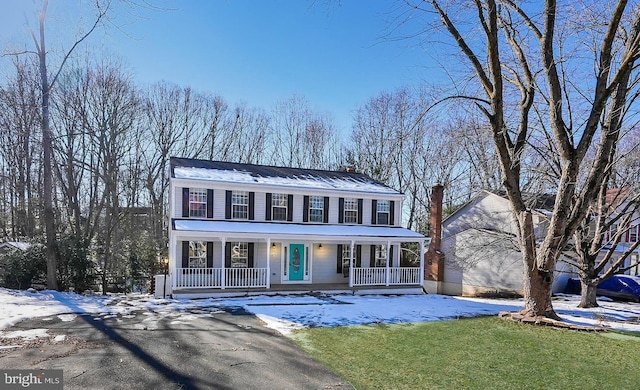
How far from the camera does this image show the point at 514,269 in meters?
19.1

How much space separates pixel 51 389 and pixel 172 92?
1095 inches

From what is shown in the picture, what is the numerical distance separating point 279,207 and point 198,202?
3499 millimetres

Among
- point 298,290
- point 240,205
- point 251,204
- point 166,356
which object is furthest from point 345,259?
point 166,356

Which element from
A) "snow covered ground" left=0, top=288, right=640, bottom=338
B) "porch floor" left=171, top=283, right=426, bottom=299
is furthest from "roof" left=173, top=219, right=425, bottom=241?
"snow covered ground" left=0, top=288, right=640, bottom=338

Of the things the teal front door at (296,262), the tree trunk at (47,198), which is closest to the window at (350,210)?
the teal front door at (296,262)

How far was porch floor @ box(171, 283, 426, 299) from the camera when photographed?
47.4ft

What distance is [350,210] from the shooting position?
18.7 m

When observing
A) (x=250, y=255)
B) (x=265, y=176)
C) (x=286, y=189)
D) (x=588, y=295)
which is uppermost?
(x=265, y=176)

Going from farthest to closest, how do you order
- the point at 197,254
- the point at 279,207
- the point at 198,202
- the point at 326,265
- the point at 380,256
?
the point at 380,256, the point at 326,265, the point at 279,207, the point at 198,202, the point at 197,254

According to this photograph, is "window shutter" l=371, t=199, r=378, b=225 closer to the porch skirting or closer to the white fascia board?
the white fascia board

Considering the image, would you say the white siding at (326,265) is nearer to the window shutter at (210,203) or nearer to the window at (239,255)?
the window at (239,255)

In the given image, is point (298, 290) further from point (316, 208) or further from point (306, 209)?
point (316, 208)

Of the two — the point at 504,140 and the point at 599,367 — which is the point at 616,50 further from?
the point at 599,367

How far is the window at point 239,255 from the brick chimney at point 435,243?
1032 centimetres
